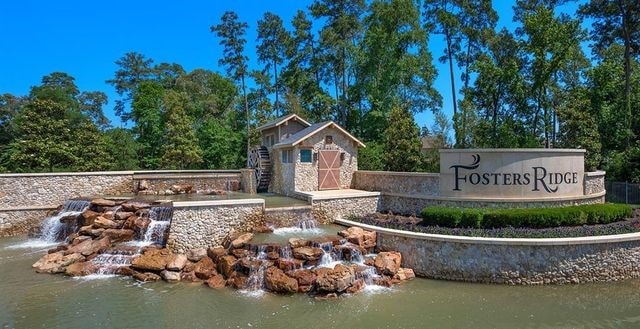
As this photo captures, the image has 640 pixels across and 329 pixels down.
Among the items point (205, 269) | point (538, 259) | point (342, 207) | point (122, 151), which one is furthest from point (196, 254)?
point (122, 151)

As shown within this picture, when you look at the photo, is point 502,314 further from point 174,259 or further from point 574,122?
point 574,122

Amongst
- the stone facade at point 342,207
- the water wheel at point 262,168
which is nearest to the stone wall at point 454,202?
the stone facade at point 342,207

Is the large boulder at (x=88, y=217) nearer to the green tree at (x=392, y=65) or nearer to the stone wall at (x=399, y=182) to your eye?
the stone wall at (x=399, y=182)

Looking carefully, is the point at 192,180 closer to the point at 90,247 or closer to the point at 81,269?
the point at 90,247

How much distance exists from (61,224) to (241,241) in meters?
9.02

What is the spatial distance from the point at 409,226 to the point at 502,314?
16.6 feet

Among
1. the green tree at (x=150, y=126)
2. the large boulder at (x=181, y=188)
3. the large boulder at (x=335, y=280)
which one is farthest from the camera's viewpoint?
the green tree at (x=150, y=126)

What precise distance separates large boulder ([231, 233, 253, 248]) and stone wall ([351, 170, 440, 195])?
7625 mm

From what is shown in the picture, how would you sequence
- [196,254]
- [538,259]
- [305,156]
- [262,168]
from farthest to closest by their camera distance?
[262,168]
[305,156]
[196,254]
[538,259]

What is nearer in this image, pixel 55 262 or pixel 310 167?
pixel 55 262

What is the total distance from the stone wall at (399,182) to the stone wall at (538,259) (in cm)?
509

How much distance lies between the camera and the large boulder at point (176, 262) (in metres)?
12.8

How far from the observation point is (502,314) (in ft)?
32.5

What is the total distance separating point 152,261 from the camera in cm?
1298
